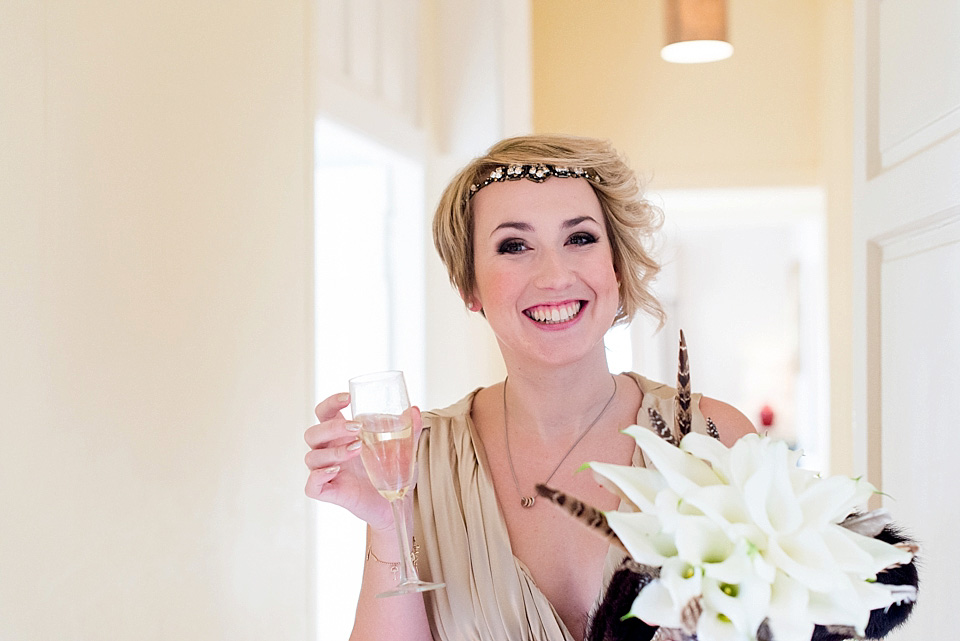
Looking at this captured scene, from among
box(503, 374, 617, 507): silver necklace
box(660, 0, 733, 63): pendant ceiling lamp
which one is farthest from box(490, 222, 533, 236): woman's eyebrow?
box(660, 0, 733, 63): pendant ceiling lamp

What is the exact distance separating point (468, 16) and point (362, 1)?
2.43ft

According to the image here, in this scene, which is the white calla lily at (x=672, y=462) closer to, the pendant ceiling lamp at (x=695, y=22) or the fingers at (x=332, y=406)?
the fingers at (x=332, y=406)

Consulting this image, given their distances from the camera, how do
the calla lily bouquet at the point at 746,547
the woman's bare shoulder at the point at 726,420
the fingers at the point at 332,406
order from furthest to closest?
the woman's bare shoulder at the point at 726,420 → the fingers at the point at 332,406 → the calla lily bouquet at the point at 746,547

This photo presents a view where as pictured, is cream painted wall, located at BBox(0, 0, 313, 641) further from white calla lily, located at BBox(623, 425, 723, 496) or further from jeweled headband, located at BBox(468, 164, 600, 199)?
white calla lily, located at BBox(623, 425, 723, 496)

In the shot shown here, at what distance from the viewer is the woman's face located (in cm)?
158

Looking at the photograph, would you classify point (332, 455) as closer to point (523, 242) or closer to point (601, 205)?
point (523, 242)

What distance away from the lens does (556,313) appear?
1573 mm

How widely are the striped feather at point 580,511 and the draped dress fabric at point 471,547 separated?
582 millimetres

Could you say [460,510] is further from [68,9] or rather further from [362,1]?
[362,1]

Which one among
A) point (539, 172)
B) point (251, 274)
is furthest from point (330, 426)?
point (251, 274)

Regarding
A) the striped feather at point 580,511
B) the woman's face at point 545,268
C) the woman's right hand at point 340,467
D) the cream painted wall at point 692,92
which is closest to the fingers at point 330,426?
the woman's right hand at point 340,467

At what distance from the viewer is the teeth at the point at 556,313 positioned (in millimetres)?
1574

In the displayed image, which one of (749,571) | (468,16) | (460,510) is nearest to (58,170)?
(460,510)

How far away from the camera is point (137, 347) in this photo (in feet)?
5.72
